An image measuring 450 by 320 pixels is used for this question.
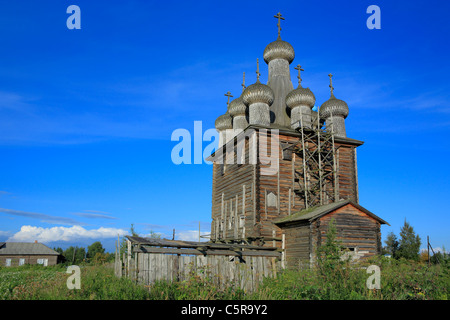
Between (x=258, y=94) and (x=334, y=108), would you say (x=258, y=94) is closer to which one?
(x=258, y=94)

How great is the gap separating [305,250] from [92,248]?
5794 centimetres

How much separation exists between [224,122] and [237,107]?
248 centimetres

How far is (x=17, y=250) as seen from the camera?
176ft

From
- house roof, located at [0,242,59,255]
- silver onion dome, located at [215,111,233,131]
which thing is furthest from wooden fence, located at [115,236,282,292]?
house roof, located at [0,242,59,255]

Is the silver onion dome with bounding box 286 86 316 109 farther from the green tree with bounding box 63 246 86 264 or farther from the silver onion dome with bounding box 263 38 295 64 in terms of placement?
the green tree with bounding box 63 246 86 264

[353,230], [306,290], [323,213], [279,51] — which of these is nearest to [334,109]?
[279,51]

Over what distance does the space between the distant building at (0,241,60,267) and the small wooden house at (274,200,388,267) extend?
45.1m

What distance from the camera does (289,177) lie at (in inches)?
897

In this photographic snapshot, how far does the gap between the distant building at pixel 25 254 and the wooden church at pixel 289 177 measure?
38.3m

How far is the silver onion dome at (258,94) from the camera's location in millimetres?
24250

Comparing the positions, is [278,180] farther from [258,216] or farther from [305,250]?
[305,250]

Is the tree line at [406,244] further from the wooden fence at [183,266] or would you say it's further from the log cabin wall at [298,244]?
the wooden fence at [183,266]

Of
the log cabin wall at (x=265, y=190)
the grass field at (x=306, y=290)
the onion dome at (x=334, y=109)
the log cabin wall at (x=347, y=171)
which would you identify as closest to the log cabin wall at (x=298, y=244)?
the log cabin wall at (x=265, y=190)

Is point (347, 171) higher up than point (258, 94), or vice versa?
point (258, 94)
